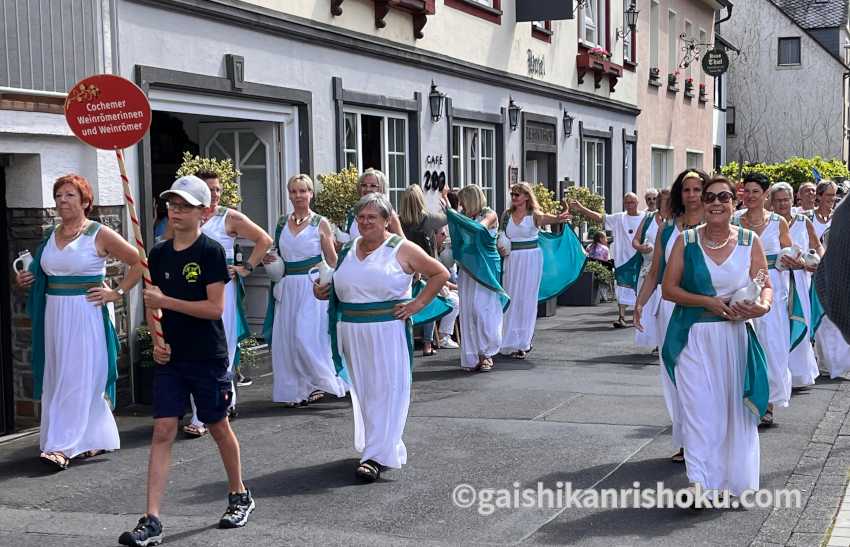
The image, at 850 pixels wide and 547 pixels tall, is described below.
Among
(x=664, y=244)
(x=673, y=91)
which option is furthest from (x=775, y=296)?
(x=673, y=91)

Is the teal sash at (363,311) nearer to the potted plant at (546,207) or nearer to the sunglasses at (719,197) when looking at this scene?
the sunglasses at (719,197)

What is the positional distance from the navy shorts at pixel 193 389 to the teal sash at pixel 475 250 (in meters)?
5.80

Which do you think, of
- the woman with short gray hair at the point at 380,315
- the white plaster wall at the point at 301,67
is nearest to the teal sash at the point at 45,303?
the woman with short gray hair at the point at 380,315

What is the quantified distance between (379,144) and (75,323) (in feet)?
23.6

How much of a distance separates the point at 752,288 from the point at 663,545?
1.53 m

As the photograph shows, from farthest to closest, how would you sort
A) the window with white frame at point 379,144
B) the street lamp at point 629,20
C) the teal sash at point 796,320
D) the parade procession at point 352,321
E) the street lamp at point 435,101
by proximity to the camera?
the street lamp at point 629,20
the street lamp at point 435,101
the window with white frame at point 379,144
the teal sash at point 796,320
the parade procession at point 352,321

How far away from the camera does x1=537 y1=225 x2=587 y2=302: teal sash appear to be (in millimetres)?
13508

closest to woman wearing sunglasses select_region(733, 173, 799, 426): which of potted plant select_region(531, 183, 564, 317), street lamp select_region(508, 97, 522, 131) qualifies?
potted plant select_region(531, 183, 564, 317)

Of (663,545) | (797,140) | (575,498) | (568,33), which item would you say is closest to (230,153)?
(575,498)

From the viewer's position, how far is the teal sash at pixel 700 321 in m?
6.11

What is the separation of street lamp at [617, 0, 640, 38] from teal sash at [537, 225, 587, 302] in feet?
36.9

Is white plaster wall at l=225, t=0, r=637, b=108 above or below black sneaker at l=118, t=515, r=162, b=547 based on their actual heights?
above

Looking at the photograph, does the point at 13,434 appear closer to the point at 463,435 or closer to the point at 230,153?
the point at 463,435

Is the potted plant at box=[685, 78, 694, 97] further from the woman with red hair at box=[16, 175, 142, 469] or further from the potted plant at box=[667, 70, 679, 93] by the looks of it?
the woman with red hair at box=[16, 175, 142, 469]
